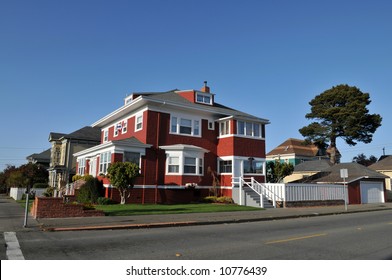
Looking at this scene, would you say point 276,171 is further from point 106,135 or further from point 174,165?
point 106,135

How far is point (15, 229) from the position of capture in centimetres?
1169

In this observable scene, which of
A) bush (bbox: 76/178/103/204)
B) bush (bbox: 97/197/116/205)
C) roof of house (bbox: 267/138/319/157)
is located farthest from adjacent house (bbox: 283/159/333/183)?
bush (bbox: 76/178/103/204)

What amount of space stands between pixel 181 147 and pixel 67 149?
90.0 ft

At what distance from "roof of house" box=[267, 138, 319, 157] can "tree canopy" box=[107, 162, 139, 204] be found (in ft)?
158

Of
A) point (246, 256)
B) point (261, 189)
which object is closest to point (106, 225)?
point (246, 256)

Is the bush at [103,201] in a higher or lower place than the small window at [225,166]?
lower

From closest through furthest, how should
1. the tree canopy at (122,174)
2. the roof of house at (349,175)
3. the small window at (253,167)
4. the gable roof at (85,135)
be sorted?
1. the tree canopy at (122,174)
2. the small window at (253,167)
3. the roof of house at (349,175)
4. the gable roof at (85,135)

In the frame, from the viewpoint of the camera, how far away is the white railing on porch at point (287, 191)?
23.9m

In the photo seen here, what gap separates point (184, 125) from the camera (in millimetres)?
27172

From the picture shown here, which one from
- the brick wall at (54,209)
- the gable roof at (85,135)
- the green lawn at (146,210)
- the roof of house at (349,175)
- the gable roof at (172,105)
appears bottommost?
the green lawn at (146,210)

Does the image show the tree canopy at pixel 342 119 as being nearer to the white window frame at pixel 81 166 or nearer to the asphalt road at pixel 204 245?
the white window frame at pixel 81 166

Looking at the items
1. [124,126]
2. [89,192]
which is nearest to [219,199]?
[89,192]

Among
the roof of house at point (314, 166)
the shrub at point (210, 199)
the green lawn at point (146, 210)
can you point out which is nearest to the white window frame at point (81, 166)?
the green lawn at point (146, 210)

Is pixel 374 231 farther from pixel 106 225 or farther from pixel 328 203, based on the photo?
pixel 328 203
